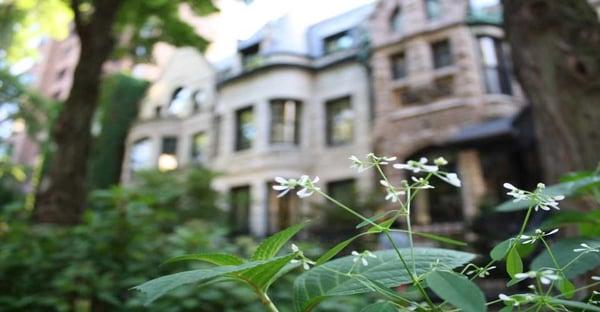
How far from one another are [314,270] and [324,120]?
1622 centimetres

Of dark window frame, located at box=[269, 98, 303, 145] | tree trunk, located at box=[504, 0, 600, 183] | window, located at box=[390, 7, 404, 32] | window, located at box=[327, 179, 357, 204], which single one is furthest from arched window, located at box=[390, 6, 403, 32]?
tree trunk, located at box=[504, 0, 600, 183]

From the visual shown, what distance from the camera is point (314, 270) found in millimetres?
779

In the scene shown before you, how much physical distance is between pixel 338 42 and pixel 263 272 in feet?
60.1

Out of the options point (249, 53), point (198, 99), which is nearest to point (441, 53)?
point (249, 53)

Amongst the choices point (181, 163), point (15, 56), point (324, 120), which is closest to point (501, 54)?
point (324, 120)

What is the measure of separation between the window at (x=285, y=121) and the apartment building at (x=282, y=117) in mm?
40

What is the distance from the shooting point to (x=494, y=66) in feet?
45.9

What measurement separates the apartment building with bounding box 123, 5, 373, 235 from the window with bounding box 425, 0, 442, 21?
2.49m

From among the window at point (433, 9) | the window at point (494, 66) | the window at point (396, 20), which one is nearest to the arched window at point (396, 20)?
the window at point (396, 20)

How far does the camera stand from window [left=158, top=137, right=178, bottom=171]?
21.0m

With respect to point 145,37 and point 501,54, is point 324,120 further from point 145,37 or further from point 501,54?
point 145,37

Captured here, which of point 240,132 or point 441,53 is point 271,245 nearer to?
point 441,53

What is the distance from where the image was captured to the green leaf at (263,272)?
0.62 metres

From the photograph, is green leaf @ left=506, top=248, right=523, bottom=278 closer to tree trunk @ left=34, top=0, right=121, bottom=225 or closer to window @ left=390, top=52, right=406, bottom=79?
tree trunk @ left=34, top=0, right=121, bottom=225
